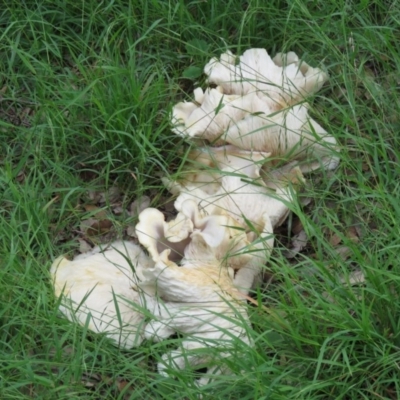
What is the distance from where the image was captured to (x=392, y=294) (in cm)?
346

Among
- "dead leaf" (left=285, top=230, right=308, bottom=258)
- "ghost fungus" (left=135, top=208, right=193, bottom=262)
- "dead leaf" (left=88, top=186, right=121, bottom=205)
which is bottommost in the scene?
"dead leaf" (left=88, top=186, right=121, bottom=205)

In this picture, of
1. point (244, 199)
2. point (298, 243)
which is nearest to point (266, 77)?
point (244, 199)

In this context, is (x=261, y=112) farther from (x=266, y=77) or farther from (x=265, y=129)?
(x=266, y=77)

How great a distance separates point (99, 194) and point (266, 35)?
1.32 metres

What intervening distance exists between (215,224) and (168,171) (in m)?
0.78

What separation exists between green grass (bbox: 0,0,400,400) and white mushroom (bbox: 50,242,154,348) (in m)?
0.07

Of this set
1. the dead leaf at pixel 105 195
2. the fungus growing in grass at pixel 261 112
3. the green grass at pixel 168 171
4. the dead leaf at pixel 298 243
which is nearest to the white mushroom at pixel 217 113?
the fungus growing in grass at pixel 261 112

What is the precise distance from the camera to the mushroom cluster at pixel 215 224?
369cm

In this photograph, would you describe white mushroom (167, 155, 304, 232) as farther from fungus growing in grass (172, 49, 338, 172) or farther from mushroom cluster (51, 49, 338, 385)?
fungus growing in grass (172, 49, 338, 172)

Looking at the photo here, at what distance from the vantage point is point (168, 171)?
4523 millimetres

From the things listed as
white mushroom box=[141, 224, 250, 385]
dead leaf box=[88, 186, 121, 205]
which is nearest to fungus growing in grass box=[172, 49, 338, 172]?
dead leaf box=[88, 186, 121, 205]

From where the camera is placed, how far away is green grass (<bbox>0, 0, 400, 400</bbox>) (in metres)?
3.44

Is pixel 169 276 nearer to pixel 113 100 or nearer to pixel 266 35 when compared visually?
pixel 113 100

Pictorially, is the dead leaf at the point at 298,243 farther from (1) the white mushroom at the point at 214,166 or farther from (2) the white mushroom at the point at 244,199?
(1) the white mushroom at the point at 214,166
